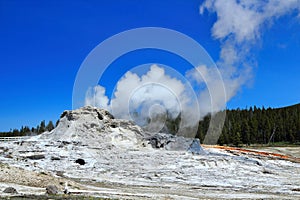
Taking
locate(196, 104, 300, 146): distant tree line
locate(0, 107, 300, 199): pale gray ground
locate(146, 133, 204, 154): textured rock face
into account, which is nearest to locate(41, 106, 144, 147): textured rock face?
locate(0, 107, 300, 199): pale gray ground

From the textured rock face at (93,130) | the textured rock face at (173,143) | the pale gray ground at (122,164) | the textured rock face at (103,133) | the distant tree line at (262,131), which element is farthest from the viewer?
the distant tree line at (262,131)

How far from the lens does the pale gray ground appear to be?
2870 centimetres

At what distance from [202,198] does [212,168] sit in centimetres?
1736

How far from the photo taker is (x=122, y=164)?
38.2m

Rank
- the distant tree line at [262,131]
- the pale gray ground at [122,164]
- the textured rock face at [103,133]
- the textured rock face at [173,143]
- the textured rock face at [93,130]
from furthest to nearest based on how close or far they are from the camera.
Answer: the distant tree line at [262,131] → the textured rock face at [173,143] → the textured rock face at [103,133] → the textured rock face at [93,130] → the pale gray ground at [122,164]

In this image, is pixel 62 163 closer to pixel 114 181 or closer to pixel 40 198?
pixel 114 181

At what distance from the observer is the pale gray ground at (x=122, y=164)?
2870cm

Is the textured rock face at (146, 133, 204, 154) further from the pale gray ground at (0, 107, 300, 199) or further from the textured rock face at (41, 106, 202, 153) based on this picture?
the pale gray ground at (0, 107, 300, 199)

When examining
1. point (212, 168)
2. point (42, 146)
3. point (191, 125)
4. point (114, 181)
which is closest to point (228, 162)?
point (212, 168)

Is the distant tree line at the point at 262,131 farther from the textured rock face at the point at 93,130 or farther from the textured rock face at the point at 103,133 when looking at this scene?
the textured rock face at the point at 93,130

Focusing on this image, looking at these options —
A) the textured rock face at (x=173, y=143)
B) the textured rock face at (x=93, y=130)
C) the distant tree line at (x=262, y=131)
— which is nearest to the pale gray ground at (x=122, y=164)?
the textured rock face at (x=93, y=130)

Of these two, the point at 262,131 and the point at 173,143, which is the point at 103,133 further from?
the point at 262,131

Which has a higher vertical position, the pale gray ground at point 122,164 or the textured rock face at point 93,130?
the textured rock face at point 93,130

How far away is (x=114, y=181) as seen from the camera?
1208 inches
